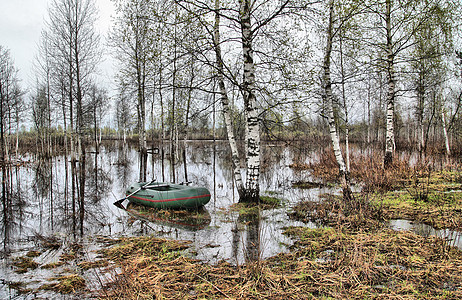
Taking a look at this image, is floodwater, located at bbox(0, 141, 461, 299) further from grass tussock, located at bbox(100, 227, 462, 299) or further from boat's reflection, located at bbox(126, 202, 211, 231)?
grass tussock, located at bbox(100, 227, 462, 299)

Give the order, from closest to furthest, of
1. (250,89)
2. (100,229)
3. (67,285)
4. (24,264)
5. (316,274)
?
(316,274)
(67,285)
(24,264)
(100,229)
(250,89)

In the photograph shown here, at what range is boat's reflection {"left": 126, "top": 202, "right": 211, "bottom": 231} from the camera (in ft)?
21.9

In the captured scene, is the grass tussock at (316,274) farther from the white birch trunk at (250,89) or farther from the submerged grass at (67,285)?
the white birch trunk at (250,89)

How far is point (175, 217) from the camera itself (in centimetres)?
739

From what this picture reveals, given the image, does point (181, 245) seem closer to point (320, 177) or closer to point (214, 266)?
point (214, 266)

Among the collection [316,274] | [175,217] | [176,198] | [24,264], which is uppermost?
[176,198]

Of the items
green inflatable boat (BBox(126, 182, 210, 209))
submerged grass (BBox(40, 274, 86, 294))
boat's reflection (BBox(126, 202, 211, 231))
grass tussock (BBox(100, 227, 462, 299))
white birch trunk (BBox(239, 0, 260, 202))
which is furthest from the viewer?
green inflatable boat (BBox(126, 182, 210, 209))

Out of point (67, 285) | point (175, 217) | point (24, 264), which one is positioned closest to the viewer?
point (67, 285)

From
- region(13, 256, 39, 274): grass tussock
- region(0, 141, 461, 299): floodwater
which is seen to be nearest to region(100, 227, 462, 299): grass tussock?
region(0, 141, 461, 299): floodwater

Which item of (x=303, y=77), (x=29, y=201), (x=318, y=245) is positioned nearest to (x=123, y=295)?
(x=318, y=245)

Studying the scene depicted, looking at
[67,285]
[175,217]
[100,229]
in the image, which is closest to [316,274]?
[67,285]

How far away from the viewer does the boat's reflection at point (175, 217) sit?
6688mm

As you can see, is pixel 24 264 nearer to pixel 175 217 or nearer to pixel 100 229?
pixel 100 229

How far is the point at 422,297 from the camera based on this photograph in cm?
276
